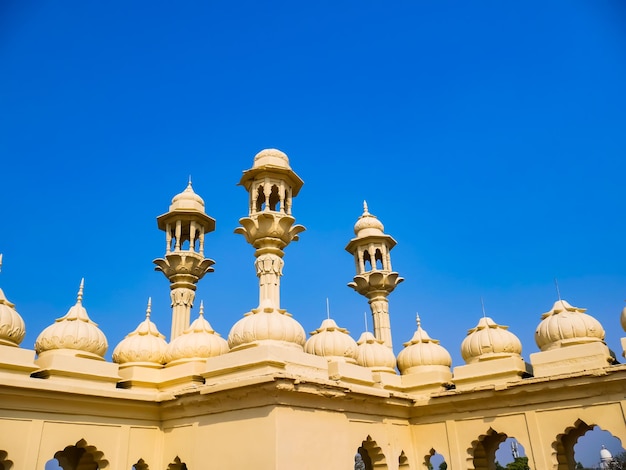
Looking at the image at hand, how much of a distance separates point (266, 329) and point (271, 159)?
7056mm

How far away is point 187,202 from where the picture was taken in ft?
70.1

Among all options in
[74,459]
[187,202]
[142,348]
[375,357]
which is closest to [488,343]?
[375,357]

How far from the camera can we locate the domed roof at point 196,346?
13023 mm

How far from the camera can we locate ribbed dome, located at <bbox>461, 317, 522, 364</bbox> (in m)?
14.0

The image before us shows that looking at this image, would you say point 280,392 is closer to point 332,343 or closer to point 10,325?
point 332,343

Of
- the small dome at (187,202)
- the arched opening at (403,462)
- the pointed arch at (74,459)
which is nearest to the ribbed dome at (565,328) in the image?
the arched opening at (403,462)

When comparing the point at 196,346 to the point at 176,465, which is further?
the point at 196,346

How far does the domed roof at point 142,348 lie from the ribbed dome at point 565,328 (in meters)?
9.75

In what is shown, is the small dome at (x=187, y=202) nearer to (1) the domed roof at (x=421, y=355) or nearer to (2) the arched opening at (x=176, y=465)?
(1) the domed roof at (x=421, y=355)

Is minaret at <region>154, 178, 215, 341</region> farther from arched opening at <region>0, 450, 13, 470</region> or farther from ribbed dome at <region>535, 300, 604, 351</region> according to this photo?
ribbed dome at <region>535, 300, 604, 351</region>

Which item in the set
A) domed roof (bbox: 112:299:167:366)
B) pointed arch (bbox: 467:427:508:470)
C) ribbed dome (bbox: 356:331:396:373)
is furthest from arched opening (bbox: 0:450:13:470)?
pointed arch (bbox: 467:427:508:470)

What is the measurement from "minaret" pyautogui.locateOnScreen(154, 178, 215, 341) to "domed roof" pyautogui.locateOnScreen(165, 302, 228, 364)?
5954 mm

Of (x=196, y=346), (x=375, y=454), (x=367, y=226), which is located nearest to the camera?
(x=375, y=454)

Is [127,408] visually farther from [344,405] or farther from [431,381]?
[431,381]
